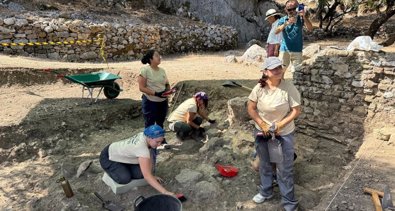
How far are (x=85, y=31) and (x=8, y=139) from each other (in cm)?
658

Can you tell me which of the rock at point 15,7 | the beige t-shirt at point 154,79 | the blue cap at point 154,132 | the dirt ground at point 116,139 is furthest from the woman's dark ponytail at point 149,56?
the rock at point 15,7

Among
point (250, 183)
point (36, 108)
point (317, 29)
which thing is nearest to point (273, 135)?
point (250, 183)

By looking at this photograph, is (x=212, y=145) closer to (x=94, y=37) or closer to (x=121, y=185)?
(x=121, y=185)

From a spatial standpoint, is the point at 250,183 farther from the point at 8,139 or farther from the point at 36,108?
the point at 36,108

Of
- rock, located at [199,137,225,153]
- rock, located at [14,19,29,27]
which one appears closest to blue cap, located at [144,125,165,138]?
rock, located at [199,137,225,153]

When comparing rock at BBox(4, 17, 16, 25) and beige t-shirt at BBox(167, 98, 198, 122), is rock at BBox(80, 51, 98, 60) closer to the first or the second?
rock at BBox(4, 17, 16, 25)

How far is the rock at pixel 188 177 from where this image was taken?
4.98 meters

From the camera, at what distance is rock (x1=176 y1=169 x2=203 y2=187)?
4.98 m

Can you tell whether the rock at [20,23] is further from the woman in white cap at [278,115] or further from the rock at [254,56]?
the woman in white cap at [278,115]

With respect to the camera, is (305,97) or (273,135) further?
(305,97)

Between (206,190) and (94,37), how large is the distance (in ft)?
31.6

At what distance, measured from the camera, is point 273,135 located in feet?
13.2

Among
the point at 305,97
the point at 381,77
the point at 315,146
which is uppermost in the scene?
the point at 381,77

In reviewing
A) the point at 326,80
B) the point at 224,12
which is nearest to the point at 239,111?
the point at 326,80
